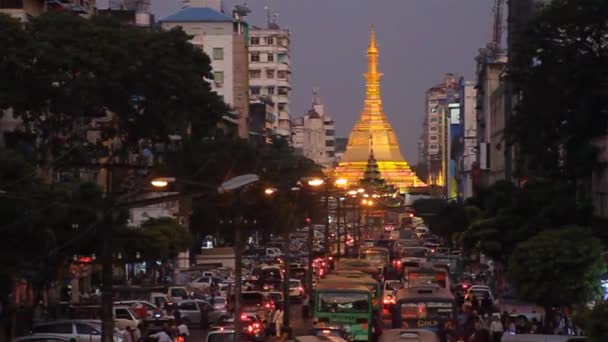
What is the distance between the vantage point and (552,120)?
58.0 meters

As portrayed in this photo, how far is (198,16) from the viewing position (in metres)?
133

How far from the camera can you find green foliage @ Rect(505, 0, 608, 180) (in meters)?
55.2

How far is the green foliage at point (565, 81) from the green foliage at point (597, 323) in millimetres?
29928

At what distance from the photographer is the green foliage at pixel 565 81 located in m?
55.2

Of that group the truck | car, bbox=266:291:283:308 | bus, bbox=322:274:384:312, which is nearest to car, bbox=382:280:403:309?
bus, bbox=322:274:384:312

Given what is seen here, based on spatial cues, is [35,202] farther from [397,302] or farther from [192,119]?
[192,119]

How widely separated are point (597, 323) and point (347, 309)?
26.2 meters

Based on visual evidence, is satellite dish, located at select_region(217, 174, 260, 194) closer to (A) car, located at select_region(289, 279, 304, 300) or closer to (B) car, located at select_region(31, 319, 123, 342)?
(B) car, located at select_region(31, 319, 123, 342)

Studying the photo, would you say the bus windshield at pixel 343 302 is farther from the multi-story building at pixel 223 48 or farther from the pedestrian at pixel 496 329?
the multi-story building at pixel 223 48

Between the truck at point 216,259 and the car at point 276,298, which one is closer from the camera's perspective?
the car at point 276,298

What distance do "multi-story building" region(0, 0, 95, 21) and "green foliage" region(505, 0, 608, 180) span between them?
17866mm

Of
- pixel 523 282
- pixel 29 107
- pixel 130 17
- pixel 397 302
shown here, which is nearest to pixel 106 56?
pixel 29 107

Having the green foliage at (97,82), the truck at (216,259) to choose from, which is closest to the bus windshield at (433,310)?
the green foliage at (97,82)

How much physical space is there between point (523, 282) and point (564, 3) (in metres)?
12.4
